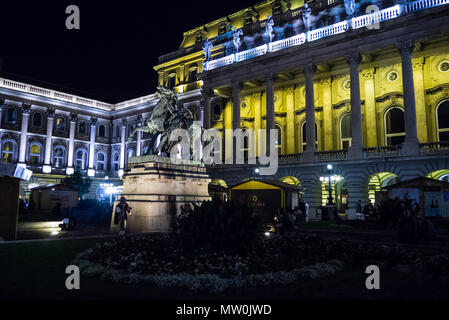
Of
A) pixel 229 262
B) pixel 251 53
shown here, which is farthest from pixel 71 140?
pixel 229 262

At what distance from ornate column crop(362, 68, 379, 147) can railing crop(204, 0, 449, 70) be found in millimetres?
5792

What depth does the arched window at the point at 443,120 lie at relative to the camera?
102 feet

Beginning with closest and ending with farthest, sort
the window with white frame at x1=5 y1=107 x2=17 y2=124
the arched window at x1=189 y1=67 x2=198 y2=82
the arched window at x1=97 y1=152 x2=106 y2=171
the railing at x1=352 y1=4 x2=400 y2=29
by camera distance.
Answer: the railing at x1=352 y1=4 x2=400 y2=29
the arched window at x1=189 y1=67 x2=198 y2=82
the window with white frame at x1=5 y1=107 x2=17 y2=124
the arched window at x1=97 y1=152 x2=106 y2=171

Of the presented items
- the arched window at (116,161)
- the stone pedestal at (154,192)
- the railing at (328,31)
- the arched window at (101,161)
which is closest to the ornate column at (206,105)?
the railing at (328,31)

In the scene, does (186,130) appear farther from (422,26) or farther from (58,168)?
(58,168)

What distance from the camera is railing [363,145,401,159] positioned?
92.7 feet

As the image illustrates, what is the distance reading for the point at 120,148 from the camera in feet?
199

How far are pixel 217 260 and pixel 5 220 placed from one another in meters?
9.07

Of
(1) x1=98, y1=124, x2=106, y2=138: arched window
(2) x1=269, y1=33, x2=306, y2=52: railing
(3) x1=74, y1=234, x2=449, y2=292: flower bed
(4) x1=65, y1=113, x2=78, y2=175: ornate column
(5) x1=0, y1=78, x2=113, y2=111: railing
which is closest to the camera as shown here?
(3) x1=74, y1=234, x2=449, y2=292: flower bed

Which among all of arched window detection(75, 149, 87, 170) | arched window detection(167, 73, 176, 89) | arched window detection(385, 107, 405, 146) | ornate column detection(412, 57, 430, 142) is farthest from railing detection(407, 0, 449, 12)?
arched window detection(75, 149, 87, 170)

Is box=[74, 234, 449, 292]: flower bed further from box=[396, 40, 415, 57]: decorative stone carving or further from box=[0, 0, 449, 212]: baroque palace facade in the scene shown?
box=[396, 40, 415, 57]: decorative stone carving
